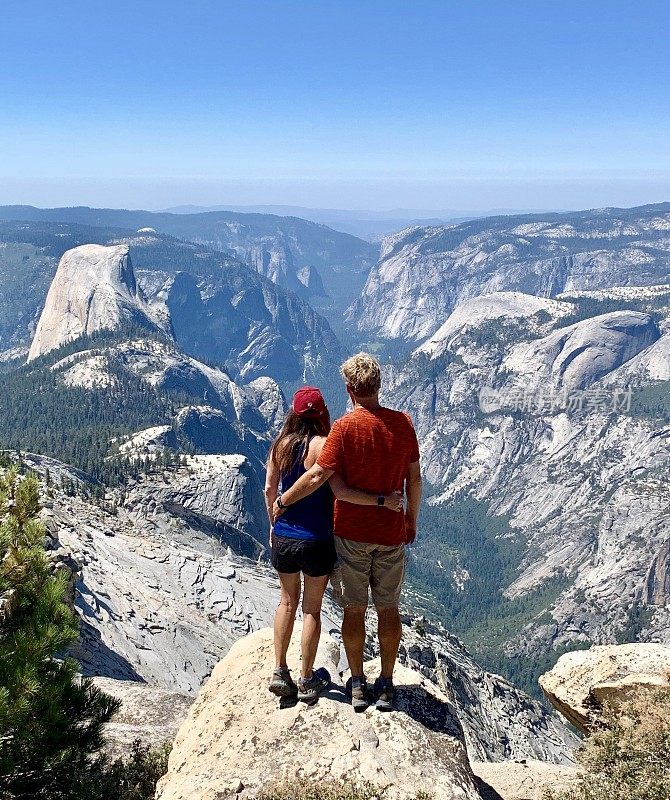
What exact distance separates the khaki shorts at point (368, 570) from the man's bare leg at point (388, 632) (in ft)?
0.93

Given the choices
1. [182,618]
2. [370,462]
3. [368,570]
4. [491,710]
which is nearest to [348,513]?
[370,462]

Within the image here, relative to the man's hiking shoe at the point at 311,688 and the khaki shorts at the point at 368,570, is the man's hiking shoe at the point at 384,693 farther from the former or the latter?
the khaki shorts at the point at 368,570

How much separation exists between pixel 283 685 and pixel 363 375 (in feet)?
17.5

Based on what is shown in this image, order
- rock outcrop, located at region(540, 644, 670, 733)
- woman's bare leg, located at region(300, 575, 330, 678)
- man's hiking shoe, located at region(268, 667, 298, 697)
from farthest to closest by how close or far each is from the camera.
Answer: rock outcrop, located at region(540, 644, 670, 733) < man's hiking shoe, located at region(268, 667, 298, 697) < woman's bare leg, located at region(300, 575, 330, 678)

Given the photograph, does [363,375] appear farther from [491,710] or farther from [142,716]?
[491,710]

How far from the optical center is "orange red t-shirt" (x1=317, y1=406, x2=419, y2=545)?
29.2ft

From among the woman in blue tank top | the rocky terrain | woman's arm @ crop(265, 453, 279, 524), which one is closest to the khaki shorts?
the woman in blue tank top

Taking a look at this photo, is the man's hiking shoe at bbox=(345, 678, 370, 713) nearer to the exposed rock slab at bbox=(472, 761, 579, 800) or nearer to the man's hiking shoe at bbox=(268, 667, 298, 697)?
the man's hiking shoe at bbox=(268, 667, 298, 697)

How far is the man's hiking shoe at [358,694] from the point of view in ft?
32.6

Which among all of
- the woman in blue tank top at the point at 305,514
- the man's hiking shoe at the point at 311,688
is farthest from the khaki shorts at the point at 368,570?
the man's hiking shoe at the point at 311,688

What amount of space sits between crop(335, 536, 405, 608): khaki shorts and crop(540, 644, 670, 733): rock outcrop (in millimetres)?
7884

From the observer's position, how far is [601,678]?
48.6ft

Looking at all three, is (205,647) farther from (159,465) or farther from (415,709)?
(159,465)

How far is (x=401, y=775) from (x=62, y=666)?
607 cm
